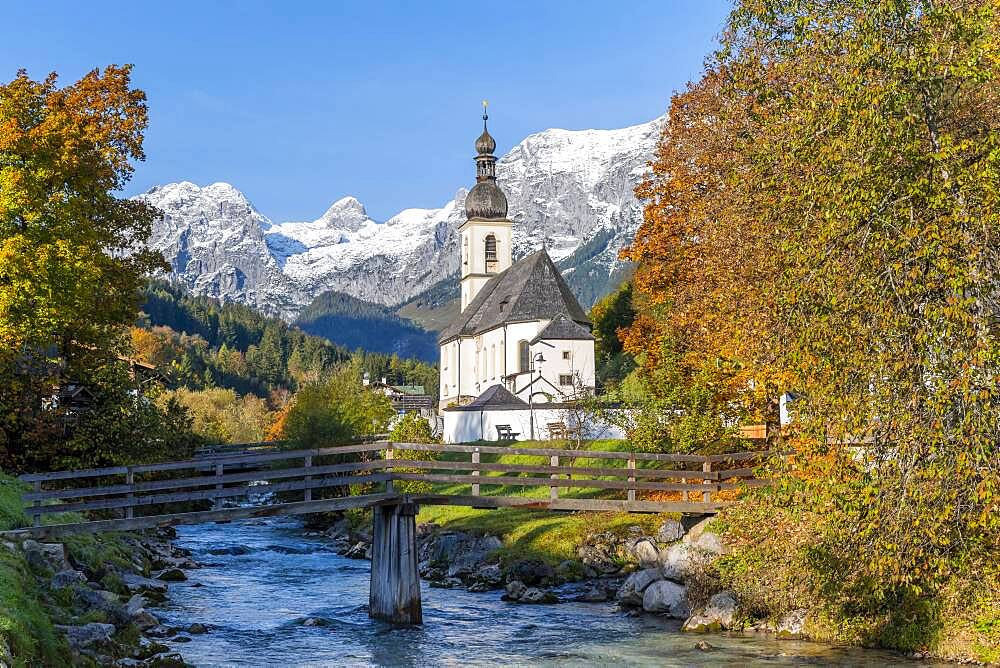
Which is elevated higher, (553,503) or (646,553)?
(553,503)

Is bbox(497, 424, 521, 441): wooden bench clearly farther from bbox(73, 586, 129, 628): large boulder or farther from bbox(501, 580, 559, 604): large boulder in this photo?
bbox(73, 586, 129, 628): large boulder

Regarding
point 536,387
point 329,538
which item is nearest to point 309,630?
point 329,538

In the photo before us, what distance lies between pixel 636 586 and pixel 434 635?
5.47 metres

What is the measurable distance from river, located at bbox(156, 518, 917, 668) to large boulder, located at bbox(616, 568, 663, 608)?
1.31 ft

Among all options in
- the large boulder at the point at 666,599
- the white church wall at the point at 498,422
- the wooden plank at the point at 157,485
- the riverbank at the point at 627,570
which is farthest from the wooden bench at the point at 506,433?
the wooden plank at the point at 157,485

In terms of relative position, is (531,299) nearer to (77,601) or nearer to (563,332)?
(563,332)

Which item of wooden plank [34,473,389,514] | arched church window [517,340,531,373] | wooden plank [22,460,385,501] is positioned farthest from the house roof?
wooden plank [22,460,385,501]

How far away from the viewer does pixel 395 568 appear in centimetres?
2388

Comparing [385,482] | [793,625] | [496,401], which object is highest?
[496,401]

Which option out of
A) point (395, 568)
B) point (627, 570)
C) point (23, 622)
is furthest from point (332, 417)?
point (23, 622)

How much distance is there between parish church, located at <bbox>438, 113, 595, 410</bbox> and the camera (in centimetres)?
7512

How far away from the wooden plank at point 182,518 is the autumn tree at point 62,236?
866cm

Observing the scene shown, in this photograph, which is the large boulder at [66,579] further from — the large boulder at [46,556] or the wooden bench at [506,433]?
the wooden bench at [506,433]

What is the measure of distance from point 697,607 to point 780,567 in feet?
8.00
